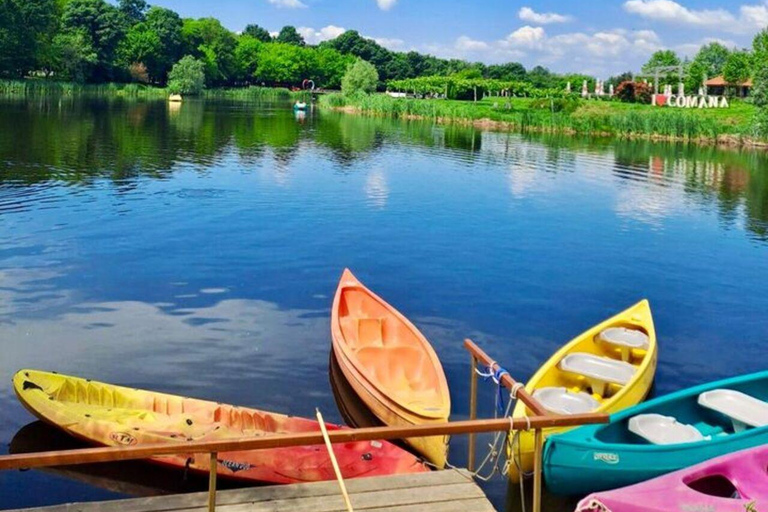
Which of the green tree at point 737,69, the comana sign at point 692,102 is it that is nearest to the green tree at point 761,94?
the comana sign at point 692,102

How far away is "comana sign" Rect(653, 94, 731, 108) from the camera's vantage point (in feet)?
278

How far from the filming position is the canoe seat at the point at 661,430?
393 inches

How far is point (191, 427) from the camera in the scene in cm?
1012

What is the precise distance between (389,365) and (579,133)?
6163 cm

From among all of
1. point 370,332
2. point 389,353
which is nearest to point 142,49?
point 370,332

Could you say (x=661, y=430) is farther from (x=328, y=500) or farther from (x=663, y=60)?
(x=663, y=60)

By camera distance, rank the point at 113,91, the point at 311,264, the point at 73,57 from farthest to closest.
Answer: the point at 113,91 < the point at 73,57 < the point at 311,264

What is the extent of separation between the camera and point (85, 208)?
27422mm

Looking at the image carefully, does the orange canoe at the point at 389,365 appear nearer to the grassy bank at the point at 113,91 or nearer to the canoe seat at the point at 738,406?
the canoe seat at the point at 738,406

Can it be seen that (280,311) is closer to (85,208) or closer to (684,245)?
(85,208)

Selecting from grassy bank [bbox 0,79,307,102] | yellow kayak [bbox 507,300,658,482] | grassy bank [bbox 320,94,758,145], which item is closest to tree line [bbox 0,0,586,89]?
grassy bank [bbox 0,79,307,102]

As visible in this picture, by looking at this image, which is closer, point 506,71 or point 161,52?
point 161,52

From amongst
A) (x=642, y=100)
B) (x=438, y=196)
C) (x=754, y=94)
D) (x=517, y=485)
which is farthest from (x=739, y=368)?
(x=642, y=100)

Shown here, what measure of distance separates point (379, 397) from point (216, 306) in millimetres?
7389
